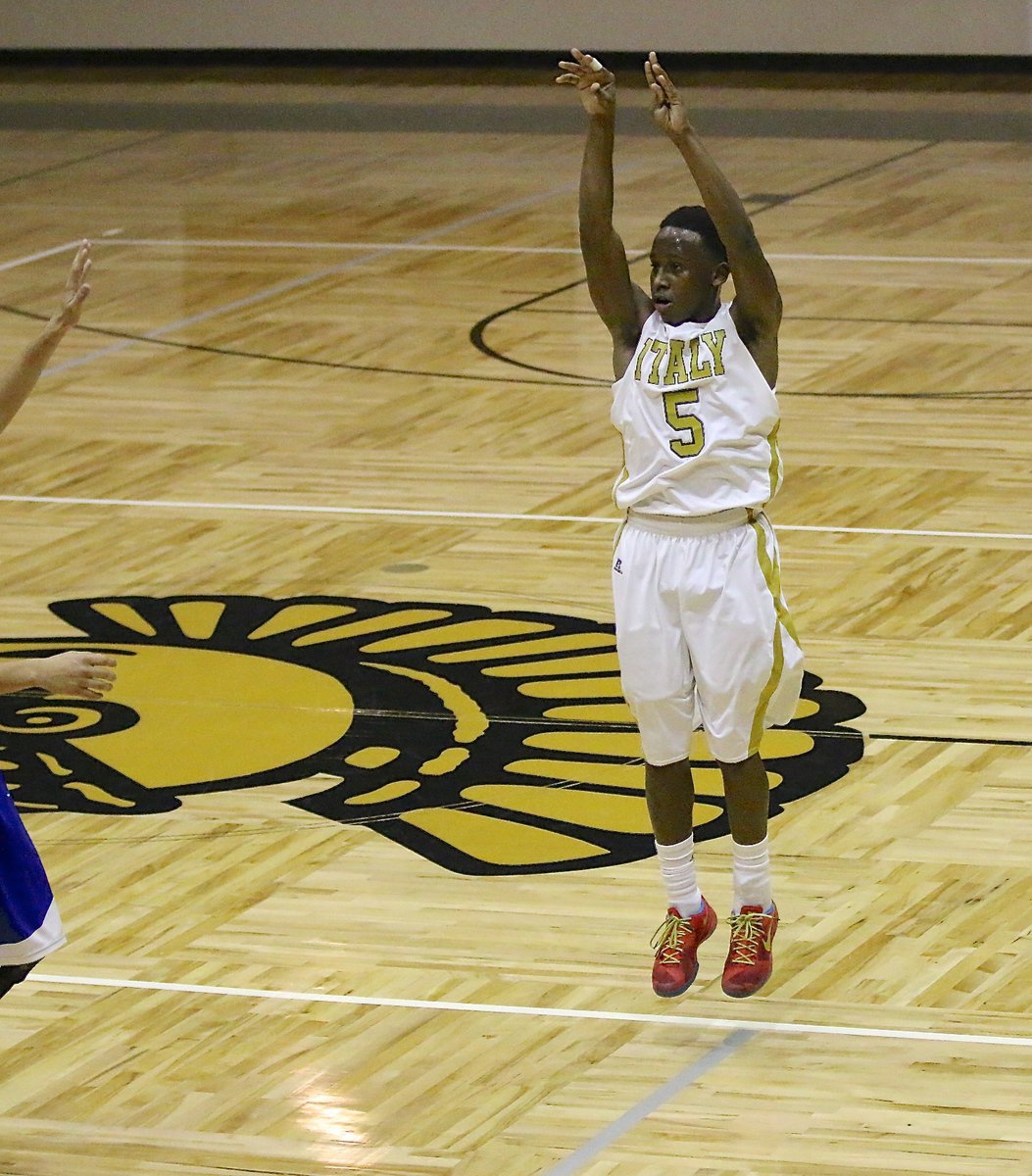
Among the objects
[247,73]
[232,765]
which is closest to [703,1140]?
[232,765]

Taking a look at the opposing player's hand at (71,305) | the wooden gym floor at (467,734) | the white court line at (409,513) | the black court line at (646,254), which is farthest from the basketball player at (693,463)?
the black court line at (646,254)

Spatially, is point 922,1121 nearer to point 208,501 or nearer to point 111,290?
point 208,501

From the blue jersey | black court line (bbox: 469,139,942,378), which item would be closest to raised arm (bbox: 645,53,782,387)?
the blue jersey

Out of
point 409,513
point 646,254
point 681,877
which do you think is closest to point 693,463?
point 681,877

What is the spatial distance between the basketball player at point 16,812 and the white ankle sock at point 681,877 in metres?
1.19

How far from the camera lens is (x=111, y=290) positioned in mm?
11594

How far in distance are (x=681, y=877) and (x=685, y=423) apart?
0.87 meters

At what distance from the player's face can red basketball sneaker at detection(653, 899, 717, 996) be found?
1.11 metres

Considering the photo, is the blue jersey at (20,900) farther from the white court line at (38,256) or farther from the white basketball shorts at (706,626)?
the white court line at (38,256)

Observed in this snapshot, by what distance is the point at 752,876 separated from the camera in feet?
14.4

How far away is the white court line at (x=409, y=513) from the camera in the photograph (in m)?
7.48

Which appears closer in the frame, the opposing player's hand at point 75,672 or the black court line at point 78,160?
the opposing player's hand at point 75,672

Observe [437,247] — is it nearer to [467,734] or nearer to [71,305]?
[467,734]

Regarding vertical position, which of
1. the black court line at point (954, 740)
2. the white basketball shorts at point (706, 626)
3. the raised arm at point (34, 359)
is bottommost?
the black court line at point (954, 740)
